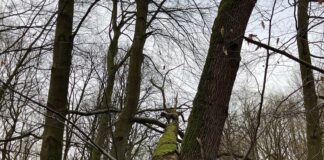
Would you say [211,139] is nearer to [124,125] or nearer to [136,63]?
[124,125]

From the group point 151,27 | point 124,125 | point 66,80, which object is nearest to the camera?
point 66,80

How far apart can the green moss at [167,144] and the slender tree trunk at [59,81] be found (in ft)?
6.53

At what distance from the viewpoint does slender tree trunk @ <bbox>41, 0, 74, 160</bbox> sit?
4305mm

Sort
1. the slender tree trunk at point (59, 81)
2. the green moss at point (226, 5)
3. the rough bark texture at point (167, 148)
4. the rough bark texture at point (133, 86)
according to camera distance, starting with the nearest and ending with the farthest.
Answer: the rough bark texture at point (167, 148) < the green moss at point (226, 5) < the slender tree trunk at point (59, 81) < the rough bark texture at point (133, 86)

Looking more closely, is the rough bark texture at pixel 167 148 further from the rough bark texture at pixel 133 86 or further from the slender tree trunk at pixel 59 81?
the rough bark texture at pixel 133 86

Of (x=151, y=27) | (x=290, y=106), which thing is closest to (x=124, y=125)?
(x=151, y=27)

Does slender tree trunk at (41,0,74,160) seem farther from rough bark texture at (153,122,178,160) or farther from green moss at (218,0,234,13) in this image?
green moss at (218,0,234,13)

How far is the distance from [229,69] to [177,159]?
26.1 inches

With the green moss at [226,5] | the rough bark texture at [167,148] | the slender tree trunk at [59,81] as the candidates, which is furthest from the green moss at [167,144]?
the slender tree trunk at [59,81]

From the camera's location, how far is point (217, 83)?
8.00ft

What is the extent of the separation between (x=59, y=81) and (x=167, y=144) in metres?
2.60

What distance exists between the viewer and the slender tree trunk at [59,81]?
14.1 ft

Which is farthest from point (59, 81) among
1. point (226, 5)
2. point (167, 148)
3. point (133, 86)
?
point (133, 86)

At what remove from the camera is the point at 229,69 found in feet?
8.18
